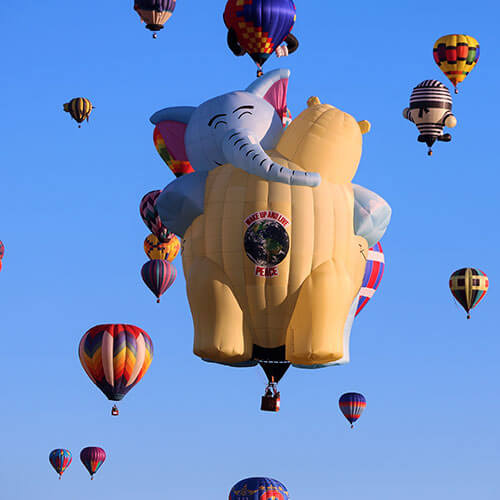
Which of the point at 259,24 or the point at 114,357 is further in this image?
the point at 114,357

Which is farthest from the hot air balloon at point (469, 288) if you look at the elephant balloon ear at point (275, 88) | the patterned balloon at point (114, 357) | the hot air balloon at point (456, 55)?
the elephant balloon ear at point (275, 88)

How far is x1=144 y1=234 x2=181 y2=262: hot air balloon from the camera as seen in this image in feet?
143

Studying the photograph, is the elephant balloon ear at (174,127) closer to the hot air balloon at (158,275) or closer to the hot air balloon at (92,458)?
the hot air balloon at (158,275)

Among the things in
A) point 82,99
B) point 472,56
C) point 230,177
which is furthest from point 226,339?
point 82,99

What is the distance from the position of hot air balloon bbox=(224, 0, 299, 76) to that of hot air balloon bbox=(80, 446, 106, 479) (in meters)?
17.1

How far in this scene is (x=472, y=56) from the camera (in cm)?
4197

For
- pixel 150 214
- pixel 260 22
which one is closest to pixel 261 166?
pixel 260 22

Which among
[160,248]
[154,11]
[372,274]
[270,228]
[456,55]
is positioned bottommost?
[270,228]

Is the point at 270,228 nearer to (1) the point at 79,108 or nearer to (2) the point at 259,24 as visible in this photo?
(2) the point at 259,24

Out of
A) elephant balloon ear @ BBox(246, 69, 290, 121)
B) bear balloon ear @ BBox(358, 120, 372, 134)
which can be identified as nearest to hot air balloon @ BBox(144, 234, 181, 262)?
elephant balloon ear @ BBox(246, 69, 290, 121)

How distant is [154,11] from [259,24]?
20.5 ft

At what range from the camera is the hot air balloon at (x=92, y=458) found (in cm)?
4694

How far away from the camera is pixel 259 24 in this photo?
32.4m

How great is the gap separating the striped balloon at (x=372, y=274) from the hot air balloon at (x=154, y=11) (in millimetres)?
9476
